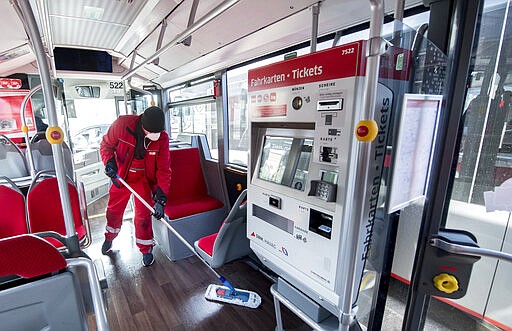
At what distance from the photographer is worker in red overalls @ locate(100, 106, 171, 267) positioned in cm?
295

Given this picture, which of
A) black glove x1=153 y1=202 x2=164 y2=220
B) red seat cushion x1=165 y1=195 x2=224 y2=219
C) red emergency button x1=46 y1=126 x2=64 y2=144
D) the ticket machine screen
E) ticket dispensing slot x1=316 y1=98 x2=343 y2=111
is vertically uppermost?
ticket dispensing slot x1=316 y1=98 x2=343 y2=111

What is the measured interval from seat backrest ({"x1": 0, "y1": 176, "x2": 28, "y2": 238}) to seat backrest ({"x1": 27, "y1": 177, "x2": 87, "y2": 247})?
107 millimetres

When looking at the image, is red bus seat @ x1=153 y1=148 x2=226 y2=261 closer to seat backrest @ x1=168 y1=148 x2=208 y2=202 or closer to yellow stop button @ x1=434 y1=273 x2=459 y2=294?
seat backrest @ x1=168 y1=148 x2=208 y2=202

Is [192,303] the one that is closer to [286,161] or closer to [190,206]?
[190,206]

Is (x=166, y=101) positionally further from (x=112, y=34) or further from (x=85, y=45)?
(x=112, y=34)

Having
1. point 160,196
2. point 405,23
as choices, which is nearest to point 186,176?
point 160,196

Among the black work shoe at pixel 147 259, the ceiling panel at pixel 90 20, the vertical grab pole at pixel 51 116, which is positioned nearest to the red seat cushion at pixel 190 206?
the black work shoe at pixel 147 259

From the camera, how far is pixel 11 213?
2.30 m

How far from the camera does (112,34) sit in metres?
3.07

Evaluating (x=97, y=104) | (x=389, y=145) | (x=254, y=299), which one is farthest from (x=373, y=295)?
(x=97, y=104)

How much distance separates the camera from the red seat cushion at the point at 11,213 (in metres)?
2.26

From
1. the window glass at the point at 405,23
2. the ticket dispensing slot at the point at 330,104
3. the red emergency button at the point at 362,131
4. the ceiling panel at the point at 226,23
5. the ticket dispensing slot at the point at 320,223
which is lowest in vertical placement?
the ticket dispensing slot at the point at 320,223

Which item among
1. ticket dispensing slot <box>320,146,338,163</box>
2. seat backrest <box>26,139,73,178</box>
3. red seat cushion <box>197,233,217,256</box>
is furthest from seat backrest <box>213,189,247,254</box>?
seat backrest <box>26,139,73,178</box>

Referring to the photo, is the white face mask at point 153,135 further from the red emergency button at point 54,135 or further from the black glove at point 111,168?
the red emergency button at point 54,135
